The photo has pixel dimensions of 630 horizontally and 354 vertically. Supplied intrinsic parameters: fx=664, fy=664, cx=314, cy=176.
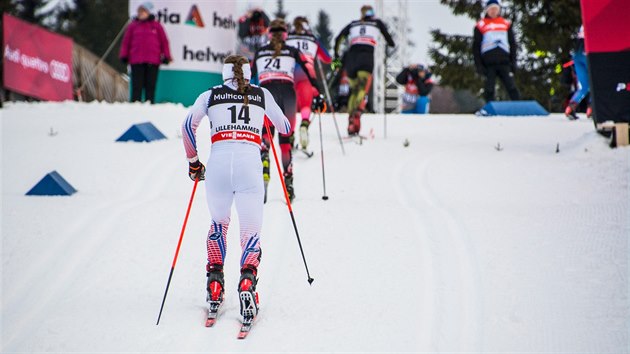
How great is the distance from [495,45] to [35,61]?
10350 mm

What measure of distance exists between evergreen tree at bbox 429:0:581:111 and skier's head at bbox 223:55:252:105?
1779cm

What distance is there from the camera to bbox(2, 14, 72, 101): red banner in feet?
48.1

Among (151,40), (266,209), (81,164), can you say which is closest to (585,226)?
(266,209)

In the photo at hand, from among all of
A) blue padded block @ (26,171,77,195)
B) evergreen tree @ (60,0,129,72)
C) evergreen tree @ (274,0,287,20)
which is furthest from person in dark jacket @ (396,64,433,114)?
evergreen tree @ (274,0,287,20)

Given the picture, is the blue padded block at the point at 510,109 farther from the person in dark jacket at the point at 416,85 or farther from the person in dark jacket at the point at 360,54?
→ the person in dark jacket at the point at 360,54

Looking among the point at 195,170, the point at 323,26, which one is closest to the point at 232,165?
the point at 195,170

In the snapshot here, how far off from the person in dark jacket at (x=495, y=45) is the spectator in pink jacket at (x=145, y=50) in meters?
6.38

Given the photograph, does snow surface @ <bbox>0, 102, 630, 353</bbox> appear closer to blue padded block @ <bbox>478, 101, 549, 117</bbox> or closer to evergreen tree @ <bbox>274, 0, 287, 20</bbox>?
blue padded block @ <bbox>478, 101, 549, 117</bbox>

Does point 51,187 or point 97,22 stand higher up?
point 97,22

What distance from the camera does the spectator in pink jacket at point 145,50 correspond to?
13539 mm

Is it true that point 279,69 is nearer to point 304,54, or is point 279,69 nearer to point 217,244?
point 304,54

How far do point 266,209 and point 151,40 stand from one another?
7.51m

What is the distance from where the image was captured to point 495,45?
12953mm

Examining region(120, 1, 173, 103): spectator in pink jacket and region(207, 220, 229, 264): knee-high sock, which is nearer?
region(207, 220, 229, 264): knee-high sock
